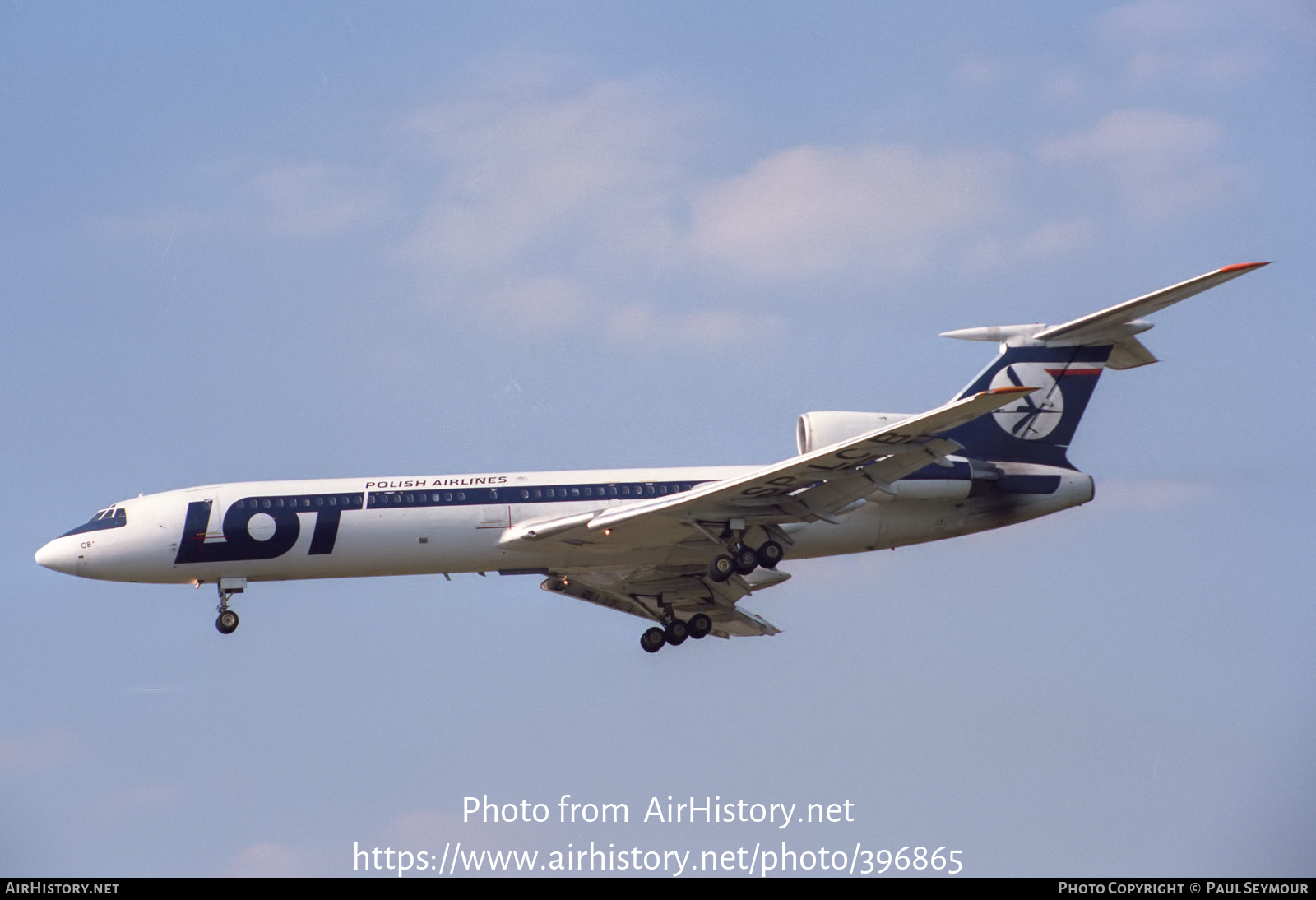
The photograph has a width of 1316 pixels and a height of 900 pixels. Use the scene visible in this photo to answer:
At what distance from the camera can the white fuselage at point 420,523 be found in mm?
36250

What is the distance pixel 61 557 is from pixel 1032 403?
21.3 metres

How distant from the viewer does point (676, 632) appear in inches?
1597

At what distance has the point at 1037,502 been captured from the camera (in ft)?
121

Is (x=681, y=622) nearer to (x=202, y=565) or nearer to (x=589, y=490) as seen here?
(x=589, y=490)

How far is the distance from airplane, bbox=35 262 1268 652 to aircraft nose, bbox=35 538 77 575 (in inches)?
1.4

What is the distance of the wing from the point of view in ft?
109

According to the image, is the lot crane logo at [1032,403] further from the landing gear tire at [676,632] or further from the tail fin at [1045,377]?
the landing gear tire at [676,632]

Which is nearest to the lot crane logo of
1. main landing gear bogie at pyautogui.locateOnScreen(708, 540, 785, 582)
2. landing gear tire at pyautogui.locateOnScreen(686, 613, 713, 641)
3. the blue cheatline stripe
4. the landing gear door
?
main landing gear bogie at pyautogui.locateOnScreen(708, 540, 785, 582)

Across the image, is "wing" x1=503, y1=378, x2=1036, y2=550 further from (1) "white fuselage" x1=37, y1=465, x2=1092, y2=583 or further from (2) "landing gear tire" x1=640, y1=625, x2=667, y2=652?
(2) "landing gear tire" x1=640, y1=625, x2=667, y2=652

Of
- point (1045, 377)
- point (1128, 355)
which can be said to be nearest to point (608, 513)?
point (1045, 377)

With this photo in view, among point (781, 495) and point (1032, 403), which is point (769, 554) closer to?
point (781, 495)
